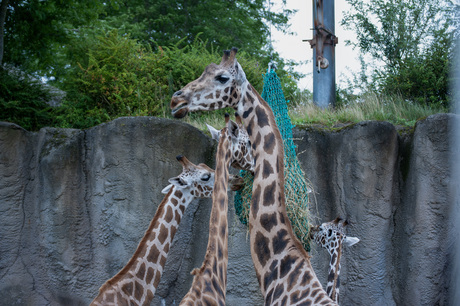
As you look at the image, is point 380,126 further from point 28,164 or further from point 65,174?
point 28,164

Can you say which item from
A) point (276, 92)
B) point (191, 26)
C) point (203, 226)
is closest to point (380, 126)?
point (276, 92)

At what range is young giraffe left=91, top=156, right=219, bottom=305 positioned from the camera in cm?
458

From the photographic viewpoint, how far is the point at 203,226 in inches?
311

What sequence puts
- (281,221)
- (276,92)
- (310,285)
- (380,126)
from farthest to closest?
(380,126) < (276,92) < (281,221) < (310,285)

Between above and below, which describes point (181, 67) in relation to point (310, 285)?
above

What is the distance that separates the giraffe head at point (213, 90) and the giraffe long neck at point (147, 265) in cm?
161

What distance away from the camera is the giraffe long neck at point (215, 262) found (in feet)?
12.7

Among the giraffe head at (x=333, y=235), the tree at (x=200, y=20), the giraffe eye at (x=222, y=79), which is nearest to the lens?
the giraffe eye at (x=222, y=79)

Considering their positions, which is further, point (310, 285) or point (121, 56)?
point (121, 56)

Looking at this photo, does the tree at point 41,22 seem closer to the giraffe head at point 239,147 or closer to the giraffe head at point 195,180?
the giraffe head at point 195,180

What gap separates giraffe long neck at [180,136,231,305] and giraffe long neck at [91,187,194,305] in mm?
976

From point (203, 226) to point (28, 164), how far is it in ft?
9.87

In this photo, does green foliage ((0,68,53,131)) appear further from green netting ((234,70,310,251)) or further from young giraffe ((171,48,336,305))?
young giraffe ((171,48,336,305))

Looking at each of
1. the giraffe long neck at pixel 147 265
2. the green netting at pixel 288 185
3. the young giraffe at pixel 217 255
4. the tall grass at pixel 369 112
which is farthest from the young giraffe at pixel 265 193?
the tall grass at pixel 369 112
